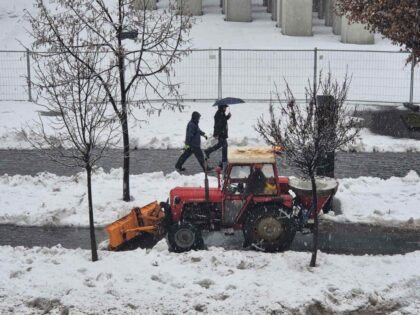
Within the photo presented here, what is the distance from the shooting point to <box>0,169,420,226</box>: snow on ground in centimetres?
1464

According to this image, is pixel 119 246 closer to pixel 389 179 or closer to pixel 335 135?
pixel 335 135

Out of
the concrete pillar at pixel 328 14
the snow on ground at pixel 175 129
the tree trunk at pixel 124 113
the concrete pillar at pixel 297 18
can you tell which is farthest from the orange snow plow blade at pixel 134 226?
the concrete pillar at pixel 328 14

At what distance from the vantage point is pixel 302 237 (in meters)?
13.6

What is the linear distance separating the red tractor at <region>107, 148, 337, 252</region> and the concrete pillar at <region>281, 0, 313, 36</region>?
822 inches

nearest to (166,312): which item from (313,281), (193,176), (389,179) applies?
Result: (313,281)

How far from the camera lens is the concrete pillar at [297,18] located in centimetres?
3303

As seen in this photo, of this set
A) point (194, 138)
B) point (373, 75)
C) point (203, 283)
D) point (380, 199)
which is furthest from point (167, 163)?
point (373, 75)

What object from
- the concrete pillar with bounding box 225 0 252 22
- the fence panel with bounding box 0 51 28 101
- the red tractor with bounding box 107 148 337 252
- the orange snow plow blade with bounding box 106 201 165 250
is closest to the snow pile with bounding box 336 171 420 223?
the red tractor with bounding box 107 148 337 252

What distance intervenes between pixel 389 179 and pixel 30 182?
8.18m

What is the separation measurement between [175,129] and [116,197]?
595 cm

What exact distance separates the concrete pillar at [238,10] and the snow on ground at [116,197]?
19875 millimetres

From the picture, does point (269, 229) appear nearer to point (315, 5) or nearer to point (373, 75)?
point (373, 75)

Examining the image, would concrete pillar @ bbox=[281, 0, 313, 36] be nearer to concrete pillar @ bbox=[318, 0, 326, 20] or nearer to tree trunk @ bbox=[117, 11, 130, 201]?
concrete pillar @ bbox=[318, 0, 326, 20]

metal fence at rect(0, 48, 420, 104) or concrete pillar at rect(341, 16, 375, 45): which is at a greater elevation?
concrete pillar at rect(341, 16, 375, 45)
